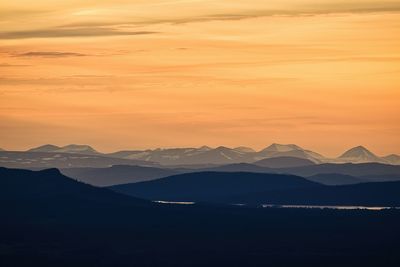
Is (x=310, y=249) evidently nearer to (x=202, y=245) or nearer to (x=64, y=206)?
(x=202, y=245)

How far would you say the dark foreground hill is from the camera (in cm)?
14250

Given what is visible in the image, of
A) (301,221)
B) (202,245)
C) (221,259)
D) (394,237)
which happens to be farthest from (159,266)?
(301,221)

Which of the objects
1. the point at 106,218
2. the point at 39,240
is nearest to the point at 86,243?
the point at 39,240

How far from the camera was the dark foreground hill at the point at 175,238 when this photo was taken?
14250 centimetres

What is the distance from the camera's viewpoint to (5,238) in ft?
524

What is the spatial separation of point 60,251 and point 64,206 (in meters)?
48.7

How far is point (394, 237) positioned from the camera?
174 m

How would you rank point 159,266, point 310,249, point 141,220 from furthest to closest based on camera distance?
point 141,220, point 310,249, point 159,266

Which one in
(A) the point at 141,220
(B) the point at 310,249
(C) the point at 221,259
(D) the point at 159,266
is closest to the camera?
(D) the point at 159,266

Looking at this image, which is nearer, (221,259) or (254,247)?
(221,259)

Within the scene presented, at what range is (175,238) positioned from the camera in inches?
6496

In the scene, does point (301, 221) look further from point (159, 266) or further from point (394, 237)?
point (159, 266)

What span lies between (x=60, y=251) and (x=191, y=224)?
126ft

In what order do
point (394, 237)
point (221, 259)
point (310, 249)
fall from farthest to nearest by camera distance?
point (394, 237)
point (310, 249)
point (221, 259)
